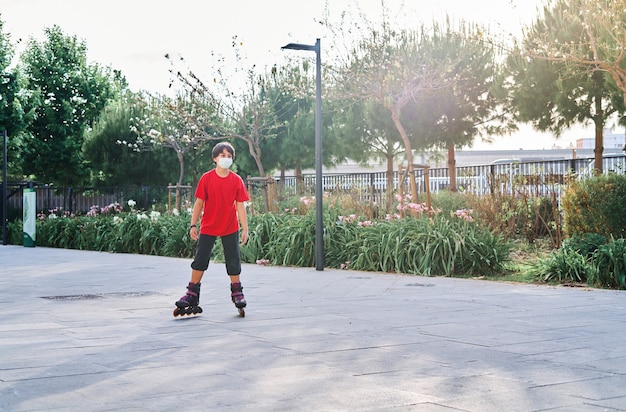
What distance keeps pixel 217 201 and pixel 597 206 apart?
6.62 m

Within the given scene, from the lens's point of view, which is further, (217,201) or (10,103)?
(10,103)

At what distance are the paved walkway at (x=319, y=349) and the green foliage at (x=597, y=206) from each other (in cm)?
211

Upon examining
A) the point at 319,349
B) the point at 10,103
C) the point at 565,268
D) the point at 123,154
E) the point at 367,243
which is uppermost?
the point at 10,103

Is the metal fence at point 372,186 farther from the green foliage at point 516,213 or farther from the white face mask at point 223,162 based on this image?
the white face mask at point 223,162

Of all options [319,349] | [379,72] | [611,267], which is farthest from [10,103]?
[319,349]

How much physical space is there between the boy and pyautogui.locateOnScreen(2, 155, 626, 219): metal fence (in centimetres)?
887

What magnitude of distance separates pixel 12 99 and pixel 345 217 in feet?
77.2

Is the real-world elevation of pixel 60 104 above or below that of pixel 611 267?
above

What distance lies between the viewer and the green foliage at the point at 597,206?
1278cm

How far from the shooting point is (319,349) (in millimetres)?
6574

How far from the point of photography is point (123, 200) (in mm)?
26828

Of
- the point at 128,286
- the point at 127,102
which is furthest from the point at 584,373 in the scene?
the point at 127,102

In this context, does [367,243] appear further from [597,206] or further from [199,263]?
[199,263]

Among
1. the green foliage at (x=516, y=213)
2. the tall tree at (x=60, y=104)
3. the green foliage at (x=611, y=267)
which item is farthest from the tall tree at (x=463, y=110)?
the green foliage at (x=611, y=267)
